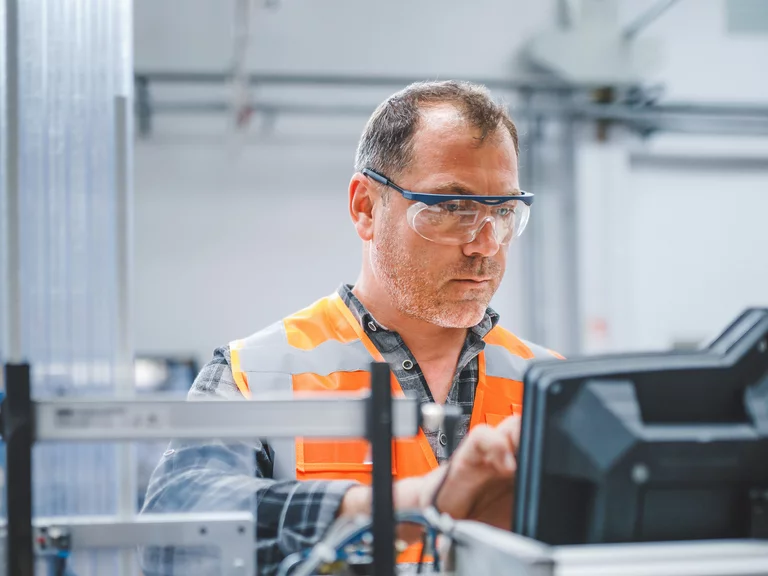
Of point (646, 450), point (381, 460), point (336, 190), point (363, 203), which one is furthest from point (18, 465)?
point (336, 190)

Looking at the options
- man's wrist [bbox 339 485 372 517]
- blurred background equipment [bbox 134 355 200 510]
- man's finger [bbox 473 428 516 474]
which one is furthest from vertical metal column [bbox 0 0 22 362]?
blurred background equipment [bbox 134 355 200 510]

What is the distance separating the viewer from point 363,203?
4.98 feet

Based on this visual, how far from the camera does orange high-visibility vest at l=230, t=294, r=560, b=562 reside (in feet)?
4.05

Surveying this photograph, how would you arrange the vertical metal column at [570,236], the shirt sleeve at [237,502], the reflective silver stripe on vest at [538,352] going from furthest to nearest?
the vertical metal column at [570,236], the reflective silver stripe on vest at [538,352], the shirt sleeve at [237,502]

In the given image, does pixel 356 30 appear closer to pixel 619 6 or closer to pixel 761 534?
pixel 619 6

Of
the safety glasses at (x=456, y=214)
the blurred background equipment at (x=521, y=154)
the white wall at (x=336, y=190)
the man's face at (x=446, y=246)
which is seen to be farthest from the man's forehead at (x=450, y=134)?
the white wall at (x=336, y=190)

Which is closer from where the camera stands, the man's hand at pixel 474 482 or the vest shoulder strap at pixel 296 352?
the man's hand at pixel 474 482

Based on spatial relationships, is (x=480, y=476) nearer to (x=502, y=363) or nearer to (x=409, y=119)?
(x=502, y=363)

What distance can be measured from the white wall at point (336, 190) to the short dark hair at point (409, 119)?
130 inches

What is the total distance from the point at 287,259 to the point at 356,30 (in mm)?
1465

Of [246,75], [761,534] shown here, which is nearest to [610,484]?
[761,534]

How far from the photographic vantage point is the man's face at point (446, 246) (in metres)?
1.33

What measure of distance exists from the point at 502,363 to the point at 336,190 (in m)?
3.53

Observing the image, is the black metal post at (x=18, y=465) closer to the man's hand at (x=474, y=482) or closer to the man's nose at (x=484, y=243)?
the man's hand at (x=474, y=482)
